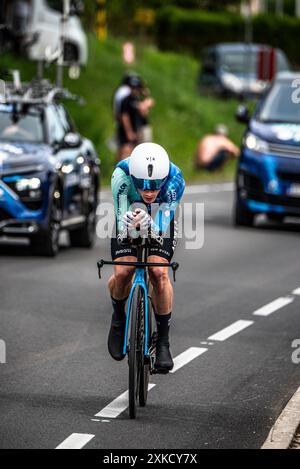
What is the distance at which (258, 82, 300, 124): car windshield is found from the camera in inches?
871

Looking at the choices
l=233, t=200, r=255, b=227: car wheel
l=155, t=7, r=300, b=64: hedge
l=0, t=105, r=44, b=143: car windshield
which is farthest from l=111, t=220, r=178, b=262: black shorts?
l=155, t=7, r=300, b=64: hedge

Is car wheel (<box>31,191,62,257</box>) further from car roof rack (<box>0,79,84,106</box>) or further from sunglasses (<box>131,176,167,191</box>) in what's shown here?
sunglasses (<box>131,176,167,191</box>)

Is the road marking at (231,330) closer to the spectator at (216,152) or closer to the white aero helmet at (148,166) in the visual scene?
the white aero helmet at (148,166)

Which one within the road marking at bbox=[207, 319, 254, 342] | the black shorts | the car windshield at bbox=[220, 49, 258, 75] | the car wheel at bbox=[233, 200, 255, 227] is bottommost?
the car windshield at bbox=[220, 49, 258, 75]

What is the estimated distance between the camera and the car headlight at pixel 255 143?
2178 cm

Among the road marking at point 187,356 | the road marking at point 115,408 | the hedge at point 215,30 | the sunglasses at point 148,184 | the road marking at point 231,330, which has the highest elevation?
the sunglasses at point 148,184

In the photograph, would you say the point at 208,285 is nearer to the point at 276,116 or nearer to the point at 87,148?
the point at 87,148

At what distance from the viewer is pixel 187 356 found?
11.4 metres

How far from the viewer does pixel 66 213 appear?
18.1m

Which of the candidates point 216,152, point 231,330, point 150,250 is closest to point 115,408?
point 150,250

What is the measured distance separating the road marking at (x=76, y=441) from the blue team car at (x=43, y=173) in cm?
896

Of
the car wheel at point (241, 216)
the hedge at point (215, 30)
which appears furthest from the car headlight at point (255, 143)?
the hedge at point (215, 30)

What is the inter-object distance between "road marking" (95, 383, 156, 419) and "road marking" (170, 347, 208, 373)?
120 cm

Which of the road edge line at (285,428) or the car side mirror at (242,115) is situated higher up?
the road edge line at (285,428)
